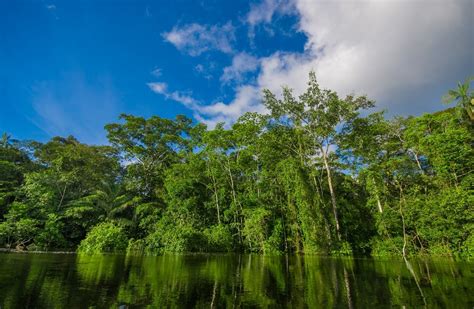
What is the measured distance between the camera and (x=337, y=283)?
25.4 feet

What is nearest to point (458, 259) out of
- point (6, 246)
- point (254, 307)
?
point (254, 307)

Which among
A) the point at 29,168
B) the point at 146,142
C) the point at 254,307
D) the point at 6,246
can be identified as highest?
the point at 146,142

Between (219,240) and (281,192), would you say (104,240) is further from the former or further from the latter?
(281,192)

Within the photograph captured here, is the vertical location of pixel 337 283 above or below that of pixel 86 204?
below

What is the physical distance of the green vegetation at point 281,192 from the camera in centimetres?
1781

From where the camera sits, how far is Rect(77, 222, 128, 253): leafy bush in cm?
1973

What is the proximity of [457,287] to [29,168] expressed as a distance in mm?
35099

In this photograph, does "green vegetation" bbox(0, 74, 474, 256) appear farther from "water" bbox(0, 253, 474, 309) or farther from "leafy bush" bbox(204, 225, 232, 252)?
"water" bbox(0, 253, 474, 309)

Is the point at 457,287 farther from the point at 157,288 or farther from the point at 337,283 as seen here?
the point at 157,288

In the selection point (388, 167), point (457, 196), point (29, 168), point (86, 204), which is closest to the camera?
point (457, 196)

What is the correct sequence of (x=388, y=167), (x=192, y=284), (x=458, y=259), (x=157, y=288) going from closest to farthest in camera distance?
(x=157, y=288) < (x=192, y=284) < (x=458, y=259) < (x=388, y=167)

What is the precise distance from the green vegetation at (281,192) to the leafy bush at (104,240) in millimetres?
93

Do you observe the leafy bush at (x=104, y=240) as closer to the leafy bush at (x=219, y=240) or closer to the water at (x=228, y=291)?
the leafy bush at (x=219, y=240)

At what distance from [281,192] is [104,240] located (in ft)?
49.2
